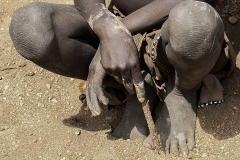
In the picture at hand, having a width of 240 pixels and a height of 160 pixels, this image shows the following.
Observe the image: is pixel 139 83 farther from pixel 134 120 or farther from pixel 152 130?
pixel 134 120

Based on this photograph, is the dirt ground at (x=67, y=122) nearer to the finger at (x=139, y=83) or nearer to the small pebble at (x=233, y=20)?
the small pebble at (x=233, y=20)

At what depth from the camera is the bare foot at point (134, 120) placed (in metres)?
1.97

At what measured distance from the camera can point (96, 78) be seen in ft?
5.74

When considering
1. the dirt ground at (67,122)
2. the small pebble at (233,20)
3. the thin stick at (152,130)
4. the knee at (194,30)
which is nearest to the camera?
the knee at (194,30)

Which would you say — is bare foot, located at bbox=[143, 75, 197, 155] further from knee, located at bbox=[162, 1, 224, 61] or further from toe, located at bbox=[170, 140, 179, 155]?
knee, located at bbox=[162, 1, 224, 61]

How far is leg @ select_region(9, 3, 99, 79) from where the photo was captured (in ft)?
5.80

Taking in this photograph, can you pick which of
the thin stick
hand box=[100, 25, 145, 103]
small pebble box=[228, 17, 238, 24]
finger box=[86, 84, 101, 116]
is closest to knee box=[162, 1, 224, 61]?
hand box=[100, 25, 145, 103]

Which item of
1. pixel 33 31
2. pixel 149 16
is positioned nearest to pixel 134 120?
pixel 149 16

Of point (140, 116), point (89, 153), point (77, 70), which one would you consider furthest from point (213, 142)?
point (77, 70)

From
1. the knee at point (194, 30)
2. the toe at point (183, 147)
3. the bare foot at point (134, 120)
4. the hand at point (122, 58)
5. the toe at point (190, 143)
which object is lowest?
the bare foot at point (134, 120)

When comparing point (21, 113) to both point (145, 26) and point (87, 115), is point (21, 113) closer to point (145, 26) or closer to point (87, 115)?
point (87, 115)

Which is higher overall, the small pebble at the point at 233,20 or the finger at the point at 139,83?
the finger at the point at 139,83

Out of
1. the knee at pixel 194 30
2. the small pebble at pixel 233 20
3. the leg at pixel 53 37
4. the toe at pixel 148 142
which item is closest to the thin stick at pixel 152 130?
the toe at pixel 148 142

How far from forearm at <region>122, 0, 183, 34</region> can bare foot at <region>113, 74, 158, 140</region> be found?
13.8 inches
